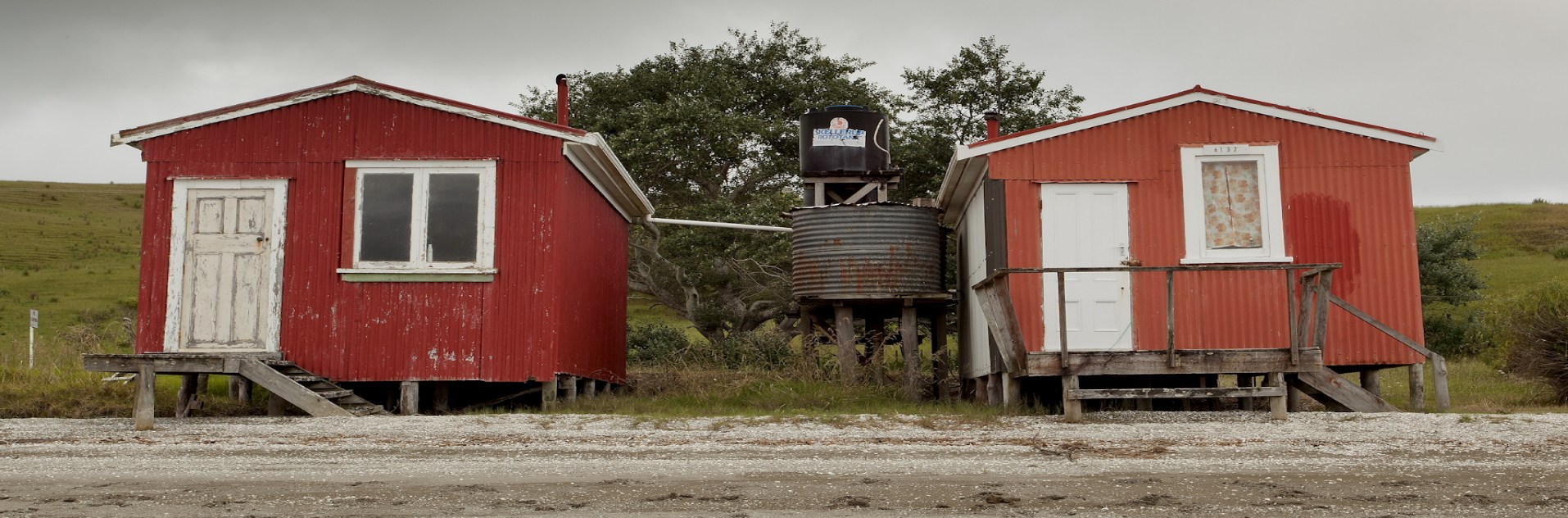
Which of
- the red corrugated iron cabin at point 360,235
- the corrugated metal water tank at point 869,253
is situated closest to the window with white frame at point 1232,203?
the corrugated metal water tank at point 869,253

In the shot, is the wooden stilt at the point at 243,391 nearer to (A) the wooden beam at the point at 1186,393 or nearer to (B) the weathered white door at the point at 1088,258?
(B) the weathered white door at the point at 1088,258

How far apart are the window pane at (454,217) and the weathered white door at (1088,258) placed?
219 inches

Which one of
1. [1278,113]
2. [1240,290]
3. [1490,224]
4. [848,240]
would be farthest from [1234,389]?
[1490,224]

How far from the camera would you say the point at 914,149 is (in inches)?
969

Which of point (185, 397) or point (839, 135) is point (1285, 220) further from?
point (185, 397)

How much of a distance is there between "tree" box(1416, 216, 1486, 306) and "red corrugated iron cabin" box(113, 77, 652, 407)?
21.8m

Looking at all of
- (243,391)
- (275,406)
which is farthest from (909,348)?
(243,391)

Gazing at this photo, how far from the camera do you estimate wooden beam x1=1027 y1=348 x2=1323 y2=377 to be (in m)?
11.5

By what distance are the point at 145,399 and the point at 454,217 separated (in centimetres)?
326

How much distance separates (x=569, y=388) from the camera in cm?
1375

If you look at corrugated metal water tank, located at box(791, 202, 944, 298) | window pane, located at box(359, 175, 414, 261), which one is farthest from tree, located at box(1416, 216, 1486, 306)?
window pane, located at box(359, 175, 414, 261)

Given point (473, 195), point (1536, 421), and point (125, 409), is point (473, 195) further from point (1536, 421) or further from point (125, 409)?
point (1536, 421)

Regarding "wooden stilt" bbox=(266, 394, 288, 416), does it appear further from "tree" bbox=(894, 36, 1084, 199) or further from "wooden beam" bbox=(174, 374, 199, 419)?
"tree" bbox=(894, 36, 1084, 199)

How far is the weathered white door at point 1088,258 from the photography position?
12.9 meters
